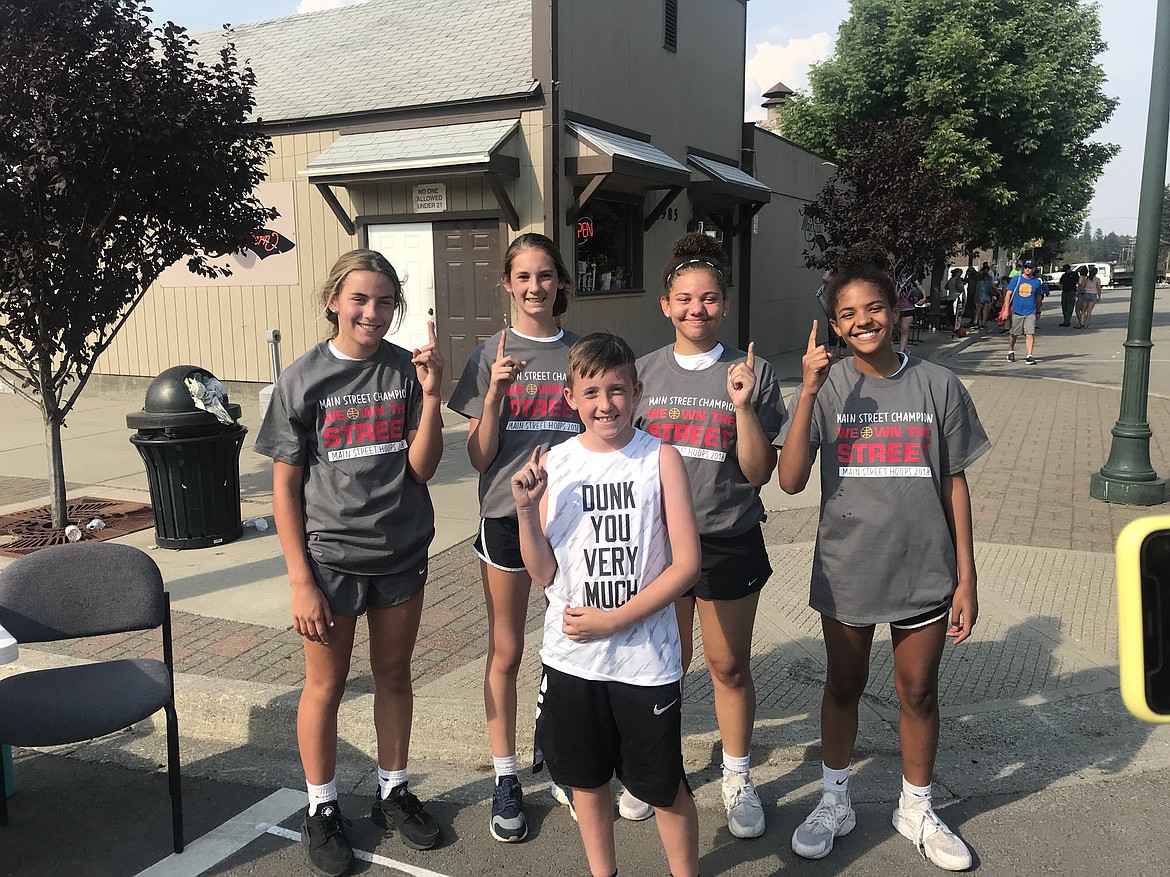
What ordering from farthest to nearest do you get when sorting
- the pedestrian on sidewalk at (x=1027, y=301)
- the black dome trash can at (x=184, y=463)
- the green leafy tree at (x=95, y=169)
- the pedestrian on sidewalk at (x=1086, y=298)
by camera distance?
1. the pedestrian on sidewalk at (x=1086, y=298)
2. the pedestrian on sidewalk at (x=1027, y=301)
3. the black dome trash can at (x=184, y=463)
4. the green leafy tree at (x=95, y=169)

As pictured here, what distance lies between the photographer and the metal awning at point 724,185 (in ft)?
45.5

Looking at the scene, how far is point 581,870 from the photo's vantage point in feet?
9.60

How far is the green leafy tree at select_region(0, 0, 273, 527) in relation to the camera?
5801mm

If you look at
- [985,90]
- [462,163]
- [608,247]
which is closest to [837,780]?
[462,163]

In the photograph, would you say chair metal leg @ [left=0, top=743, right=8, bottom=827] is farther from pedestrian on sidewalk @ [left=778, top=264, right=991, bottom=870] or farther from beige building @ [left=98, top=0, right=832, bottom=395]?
beige building @ [left=98, top=0, right=832, bottom=395]

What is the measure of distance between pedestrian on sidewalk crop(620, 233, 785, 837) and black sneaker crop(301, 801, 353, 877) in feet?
3.90

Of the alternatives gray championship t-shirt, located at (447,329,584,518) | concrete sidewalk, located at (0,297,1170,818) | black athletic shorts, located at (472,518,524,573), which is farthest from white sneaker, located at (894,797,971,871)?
gray championship t-shirt, located at (447,329,584,518)

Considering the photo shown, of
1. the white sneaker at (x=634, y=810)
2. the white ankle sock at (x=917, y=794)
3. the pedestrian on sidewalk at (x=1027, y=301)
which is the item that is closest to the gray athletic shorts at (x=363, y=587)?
the white sneaker at (x=634, y=810)

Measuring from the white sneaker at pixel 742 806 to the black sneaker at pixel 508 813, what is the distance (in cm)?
68

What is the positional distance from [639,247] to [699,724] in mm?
10061

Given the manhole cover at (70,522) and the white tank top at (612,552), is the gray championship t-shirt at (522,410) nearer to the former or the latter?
the white tank top at (612,552)

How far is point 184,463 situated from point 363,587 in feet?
12.3

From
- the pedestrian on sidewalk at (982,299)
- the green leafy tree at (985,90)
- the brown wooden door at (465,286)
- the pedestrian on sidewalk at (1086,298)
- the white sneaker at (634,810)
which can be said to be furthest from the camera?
the pedestrian on sidewalk at (982,299)

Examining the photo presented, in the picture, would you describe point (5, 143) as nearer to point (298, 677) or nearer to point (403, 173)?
point (298, 677)
